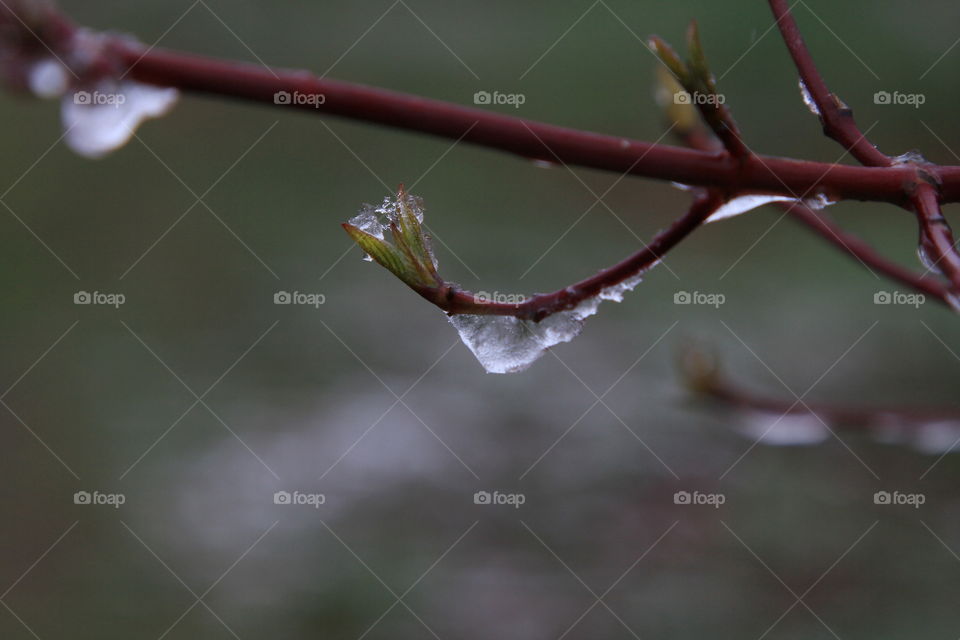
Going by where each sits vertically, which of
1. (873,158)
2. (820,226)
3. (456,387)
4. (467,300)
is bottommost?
(467,300)

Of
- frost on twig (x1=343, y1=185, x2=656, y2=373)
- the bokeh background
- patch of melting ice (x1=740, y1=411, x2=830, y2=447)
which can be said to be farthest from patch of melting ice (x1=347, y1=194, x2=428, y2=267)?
patch of melting ice (x1=740, y1=411, x2=830, y2=447)

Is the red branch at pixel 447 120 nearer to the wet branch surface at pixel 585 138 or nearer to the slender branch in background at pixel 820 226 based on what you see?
the wet branch surface at pixel 585 138

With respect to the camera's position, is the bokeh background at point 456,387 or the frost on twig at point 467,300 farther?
the bokeh background at point 456,387

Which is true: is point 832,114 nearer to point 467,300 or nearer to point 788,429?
point 467,300

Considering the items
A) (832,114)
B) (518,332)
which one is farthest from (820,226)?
(518,332)

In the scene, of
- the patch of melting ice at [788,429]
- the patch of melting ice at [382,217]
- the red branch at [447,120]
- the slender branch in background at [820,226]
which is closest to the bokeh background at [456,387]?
the patch of melting ice at [788,429]

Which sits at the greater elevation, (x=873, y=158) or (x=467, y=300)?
(x=873, y=158)
